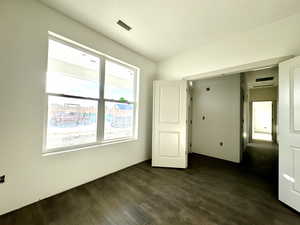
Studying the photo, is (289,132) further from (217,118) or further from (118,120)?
(118,120)

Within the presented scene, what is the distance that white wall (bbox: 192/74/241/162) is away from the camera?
3.69 metres

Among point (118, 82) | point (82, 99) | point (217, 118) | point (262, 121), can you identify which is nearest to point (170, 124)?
point (118, 82)

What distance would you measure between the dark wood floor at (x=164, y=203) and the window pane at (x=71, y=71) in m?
1.63

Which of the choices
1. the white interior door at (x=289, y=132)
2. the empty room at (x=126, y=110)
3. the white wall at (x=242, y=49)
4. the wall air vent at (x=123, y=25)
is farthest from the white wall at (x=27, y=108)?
the white interior door at (x=289, y=132)

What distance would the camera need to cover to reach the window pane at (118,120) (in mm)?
2749

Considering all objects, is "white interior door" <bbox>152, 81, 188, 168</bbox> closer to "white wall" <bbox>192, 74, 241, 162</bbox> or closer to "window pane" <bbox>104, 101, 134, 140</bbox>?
"window pane" <bbox>104, 101, 134, 140</bbox>

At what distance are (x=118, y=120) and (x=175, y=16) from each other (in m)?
2.24

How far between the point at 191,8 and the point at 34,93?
99.0 inches

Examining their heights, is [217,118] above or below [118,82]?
below

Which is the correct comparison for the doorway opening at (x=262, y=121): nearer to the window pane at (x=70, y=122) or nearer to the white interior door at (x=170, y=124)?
the white interior door at (x=170, y=124)

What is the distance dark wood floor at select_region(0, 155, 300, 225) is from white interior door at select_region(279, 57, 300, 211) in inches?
9.1

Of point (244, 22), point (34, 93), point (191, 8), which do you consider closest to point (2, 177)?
point (34, 93)

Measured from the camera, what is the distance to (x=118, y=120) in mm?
2967

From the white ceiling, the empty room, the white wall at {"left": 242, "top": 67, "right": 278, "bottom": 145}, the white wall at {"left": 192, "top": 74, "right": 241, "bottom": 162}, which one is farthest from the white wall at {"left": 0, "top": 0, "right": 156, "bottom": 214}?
the white wall at {"left": 242, "top": 67, "right": 278, "bottom": 145}
